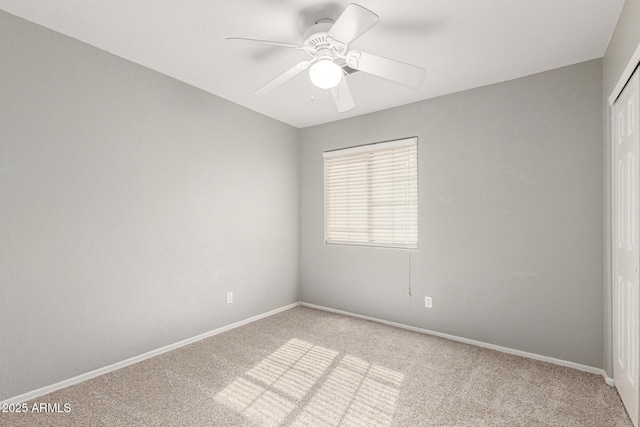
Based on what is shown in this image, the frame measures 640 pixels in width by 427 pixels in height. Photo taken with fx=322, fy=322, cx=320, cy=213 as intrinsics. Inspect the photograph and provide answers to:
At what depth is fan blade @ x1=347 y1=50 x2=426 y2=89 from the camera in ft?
6.49

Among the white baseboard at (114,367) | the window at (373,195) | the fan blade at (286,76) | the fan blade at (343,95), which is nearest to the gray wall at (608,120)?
the window at (373,195)

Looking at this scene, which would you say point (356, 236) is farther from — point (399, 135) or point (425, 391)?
point (425, 391)

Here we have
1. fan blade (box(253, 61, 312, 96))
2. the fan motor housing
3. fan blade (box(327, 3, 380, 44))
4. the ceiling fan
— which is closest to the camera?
fan blade (box(327, 3, 380, 44))

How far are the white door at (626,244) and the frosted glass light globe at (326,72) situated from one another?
1.65 meters

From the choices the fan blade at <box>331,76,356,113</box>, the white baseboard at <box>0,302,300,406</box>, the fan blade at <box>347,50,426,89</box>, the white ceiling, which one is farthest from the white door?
the white baseboard at <box>0,302,300,406</box>

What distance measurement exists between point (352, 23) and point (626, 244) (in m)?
2.14

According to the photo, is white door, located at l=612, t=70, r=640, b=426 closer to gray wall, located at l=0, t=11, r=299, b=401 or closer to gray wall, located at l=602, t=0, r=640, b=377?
gray wall, located at l=602, t=0, r=640, b=377

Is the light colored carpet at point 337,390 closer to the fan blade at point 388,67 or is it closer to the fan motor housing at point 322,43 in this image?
the fan blade at point 388,67

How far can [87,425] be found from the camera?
1828 millimetres

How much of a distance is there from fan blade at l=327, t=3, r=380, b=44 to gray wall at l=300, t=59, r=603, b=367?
1847mm

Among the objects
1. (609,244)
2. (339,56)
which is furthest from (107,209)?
(609,244)

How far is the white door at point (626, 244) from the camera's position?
1.82 meters

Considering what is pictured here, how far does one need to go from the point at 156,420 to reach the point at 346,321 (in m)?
2.23

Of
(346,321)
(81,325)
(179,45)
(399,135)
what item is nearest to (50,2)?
(179,45)
